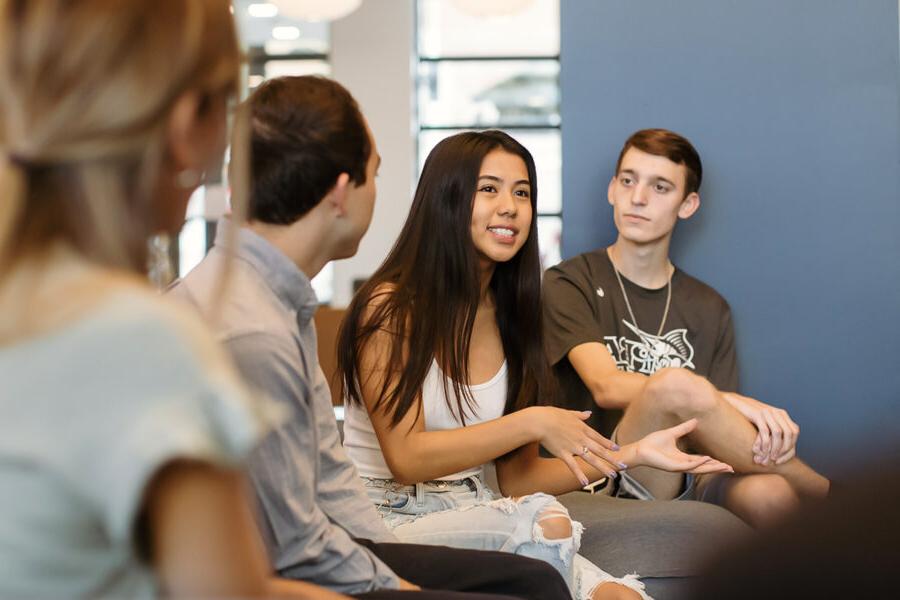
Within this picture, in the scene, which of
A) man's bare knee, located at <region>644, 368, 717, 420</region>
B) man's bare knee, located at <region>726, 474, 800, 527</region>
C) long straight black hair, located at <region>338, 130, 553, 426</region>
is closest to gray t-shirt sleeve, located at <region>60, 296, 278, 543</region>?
long straight black hair, located at <region>338, 130, 553, 426</region>

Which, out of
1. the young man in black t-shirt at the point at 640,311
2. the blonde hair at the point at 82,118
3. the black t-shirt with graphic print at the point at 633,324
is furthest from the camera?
the black t-shirt with graphic print at the point at 633,324

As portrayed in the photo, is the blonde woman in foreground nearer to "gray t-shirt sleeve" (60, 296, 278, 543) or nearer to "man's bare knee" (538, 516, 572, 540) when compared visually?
"gray t-shirt sleeve" (60, 296, 278, 543)

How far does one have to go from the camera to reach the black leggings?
1.78 meters

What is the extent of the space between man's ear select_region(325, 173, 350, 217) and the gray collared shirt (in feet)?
0.42

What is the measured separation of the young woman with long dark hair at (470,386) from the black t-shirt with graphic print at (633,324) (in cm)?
39

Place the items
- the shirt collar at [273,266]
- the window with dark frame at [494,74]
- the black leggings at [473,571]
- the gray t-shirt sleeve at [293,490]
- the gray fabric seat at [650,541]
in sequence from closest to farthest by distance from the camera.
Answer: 1. the gray t-shirt sleeve at [293,490]
2. the shirt collar at [273,266]
3. the black leggings at [473,571]
4. the gray fabric seat at [650,541]
5. the window with dark frame at [494,74]

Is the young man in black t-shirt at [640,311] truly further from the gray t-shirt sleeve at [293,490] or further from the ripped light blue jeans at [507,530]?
the gray t-shirt sleeve at [293,490]

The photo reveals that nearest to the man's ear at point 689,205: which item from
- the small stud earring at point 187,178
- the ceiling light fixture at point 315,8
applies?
the small stud earring at point 187,178

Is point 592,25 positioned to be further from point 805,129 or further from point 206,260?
point 206,260

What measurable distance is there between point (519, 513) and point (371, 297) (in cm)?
55

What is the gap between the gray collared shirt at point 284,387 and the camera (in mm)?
1434

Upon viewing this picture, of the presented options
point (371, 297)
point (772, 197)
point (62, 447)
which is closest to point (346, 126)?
point (371, 297)

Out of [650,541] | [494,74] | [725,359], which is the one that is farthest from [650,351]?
[494,74]

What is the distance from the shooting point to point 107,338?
0.79 m
